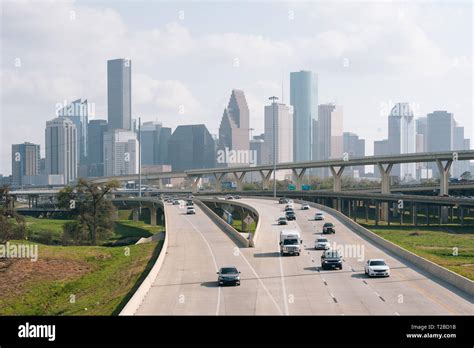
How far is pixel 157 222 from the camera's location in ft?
454

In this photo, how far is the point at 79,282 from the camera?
48688 mm

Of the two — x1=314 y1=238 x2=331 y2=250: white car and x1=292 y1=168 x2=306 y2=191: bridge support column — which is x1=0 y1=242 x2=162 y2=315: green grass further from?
x1=292 y1=168 x2=306 y2=191: bridge support column

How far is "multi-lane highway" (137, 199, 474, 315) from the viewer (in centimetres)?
2838

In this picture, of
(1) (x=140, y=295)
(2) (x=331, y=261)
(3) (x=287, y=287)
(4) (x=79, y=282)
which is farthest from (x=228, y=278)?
(4) (x=79, y=282)

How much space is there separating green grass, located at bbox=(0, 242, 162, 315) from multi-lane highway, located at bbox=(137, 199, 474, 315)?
2349 mm

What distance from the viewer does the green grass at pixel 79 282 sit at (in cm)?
3847

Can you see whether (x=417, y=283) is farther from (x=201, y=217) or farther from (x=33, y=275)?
(x=201, y=217)

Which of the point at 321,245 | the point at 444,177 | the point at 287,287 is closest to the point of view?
the point at 287,287

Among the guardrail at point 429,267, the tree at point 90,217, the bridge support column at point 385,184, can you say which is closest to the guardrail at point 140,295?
the guardrail at point 429,267

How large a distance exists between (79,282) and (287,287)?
65.0 feet

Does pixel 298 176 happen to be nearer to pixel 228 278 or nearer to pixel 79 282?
pixel 79 282

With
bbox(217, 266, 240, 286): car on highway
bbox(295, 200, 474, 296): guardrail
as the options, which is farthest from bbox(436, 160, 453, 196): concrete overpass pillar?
bbox(217, 266, 240, 286): car on highway
